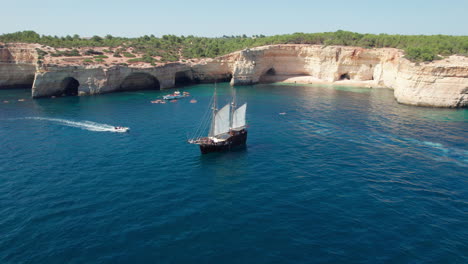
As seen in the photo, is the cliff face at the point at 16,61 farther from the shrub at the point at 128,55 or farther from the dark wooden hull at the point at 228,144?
the dark wooden hull at the point at 228,144

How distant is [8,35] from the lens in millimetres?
108438

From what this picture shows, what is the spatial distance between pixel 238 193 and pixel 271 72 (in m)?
94.3

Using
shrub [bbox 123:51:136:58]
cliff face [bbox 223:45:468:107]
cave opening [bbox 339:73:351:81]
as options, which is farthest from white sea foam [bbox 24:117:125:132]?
cave opening [bbox 339:73:351:81]

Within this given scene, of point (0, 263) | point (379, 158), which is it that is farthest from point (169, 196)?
point (379, 158)

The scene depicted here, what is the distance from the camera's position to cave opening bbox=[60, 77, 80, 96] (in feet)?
293

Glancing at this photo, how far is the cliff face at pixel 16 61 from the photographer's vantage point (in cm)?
9344

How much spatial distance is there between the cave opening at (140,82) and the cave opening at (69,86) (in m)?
14.0

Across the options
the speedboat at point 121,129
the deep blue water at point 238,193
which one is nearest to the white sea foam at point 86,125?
the deep blue water at point 238,193

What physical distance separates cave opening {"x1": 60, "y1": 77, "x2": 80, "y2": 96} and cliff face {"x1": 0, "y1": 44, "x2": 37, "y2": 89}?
12889mm

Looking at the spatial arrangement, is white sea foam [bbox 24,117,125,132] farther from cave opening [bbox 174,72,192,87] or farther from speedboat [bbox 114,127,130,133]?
cave opening [bbox 174,72,192,87]

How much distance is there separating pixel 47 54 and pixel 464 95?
4569 inches

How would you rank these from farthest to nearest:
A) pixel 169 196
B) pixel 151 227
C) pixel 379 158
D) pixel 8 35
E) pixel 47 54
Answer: pixel 8 35 < pixel 47 54 < pixel 379 158 < pixel 169 196 < pixel 151 227

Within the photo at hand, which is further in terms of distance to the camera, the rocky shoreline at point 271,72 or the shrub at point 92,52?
the shrub at point 92,52

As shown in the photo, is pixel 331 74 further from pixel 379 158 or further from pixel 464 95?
pixel 379 158
